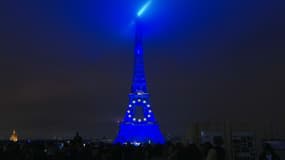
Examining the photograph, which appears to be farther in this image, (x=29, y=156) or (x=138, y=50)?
(x=138, y=50)

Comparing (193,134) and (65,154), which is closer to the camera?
(65,154)

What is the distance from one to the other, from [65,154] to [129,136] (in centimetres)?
9363

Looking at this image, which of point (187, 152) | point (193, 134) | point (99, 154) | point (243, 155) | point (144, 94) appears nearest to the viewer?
point (187, 152)

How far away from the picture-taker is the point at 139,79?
367ft

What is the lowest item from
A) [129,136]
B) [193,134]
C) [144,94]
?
[193,134]

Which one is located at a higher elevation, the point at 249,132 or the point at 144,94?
the point at 144,94

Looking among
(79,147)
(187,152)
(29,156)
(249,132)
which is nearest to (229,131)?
(249,132)

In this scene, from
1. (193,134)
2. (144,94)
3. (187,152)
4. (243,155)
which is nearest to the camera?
(187,152)

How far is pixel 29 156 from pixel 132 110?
3765 inches

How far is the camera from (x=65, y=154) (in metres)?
17.1

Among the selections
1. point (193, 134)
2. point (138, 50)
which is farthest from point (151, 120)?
point (193, 134)

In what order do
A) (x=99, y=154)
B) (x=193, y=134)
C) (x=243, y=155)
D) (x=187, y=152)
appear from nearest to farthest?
(x=187, y=152) < (x=243, y=155) < (x=99, y=154) < (x=193, y=134)

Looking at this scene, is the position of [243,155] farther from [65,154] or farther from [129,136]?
→ [129,136]

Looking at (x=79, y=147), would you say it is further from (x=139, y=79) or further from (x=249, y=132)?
(x=139, y=79)
